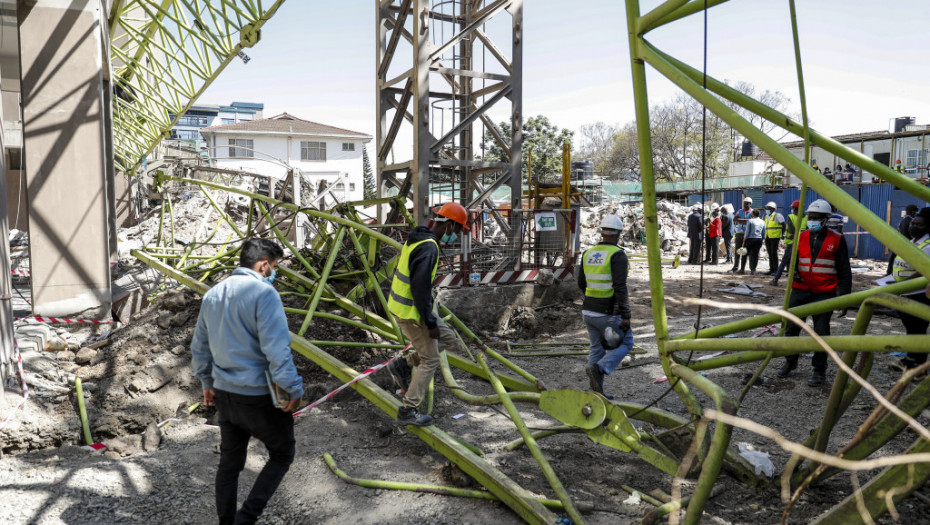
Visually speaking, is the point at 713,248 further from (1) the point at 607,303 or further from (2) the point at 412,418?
(2) the point at 412,418

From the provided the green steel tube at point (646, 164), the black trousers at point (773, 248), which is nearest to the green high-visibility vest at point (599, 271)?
the green steel tube at point (646, 164)

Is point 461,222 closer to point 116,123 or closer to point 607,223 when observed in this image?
point 607,223

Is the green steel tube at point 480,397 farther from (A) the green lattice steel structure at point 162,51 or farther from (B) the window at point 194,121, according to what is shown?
(B) the window at point 194,121

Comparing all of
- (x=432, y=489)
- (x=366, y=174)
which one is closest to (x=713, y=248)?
(x=432, y=489)

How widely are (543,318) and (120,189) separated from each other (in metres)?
21.2

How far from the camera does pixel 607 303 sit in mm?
5320

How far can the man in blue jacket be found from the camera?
122 inches

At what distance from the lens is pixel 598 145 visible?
57.5m

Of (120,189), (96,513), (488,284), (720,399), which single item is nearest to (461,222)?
(720,399)

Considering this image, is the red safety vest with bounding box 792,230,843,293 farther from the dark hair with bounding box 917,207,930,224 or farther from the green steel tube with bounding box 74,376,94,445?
the green steel tube with bounding box 74,376,94,445

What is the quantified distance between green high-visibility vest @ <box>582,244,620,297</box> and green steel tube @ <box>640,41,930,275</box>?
2872 mm

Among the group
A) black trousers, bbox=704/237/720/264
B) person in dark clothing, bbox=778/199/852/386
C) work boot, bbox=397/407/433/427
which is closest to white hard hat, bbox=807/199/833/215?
person in dark clothing, bbox=778/199/852/386

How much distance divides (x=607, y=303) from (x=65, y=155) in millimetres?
7728

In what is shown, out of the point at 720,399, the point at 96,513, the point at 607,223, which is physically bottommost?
the point at 96,513
